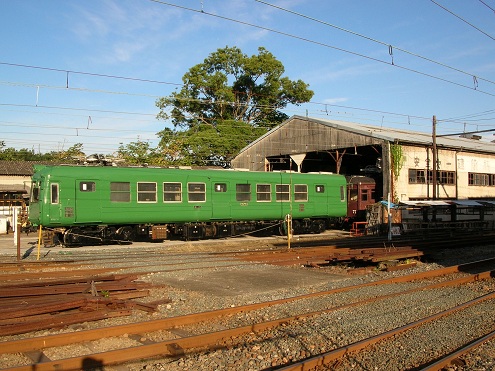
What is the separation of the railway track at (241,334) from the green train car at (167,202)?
41.5ft

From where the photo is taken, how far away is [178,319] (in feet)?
23.3

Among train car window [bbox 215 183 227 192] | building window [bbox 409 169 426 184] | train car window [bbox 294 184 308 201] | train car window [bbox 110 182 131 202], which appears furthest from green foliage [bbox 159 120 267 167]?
train car window [bbox 110 182 131 202]

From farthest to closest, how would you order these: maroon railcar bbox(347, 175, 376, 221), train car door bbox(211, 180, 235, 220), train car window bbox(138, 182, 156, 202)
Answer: maroon railcar bbox(347, 175, 376, 221)
train car door bbox(211, 180, 235, 220)
train car window bbox(138, 182, 156, 202)

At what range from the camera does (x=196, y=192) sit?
21984mm

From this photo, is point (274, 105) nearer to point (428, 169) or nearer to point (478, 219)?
point (428, 169)

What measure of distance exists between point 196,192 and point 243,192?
2556mm

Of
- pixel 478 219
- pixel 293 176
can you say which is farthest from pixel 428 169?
pixel 293 176

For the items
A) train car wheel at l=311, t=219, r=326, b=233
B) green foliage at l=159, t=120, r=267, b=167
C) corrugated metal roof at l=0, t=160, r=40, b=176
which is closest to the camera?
train car wheel at l=311, t=219, r=326, b=233

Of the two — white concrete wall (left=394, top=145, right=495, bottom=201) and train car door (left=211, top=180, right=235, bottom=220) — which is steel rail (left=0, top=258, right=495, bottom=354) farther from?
white concrete wall (left=394, top=145, right=495, bottom=201)

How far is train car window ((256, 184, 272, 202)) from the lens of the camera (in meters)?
23.9

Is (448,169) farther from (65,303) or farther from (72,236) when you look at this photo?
(65,303)

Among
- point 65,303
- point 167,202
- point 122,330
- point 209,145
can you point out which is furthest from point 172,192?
point 209,145

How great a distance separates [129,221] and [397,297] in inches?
534

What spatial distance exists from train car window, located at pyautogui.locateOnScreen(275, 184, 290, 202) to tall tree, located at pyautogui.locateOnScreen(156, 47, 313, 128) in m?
28.8
